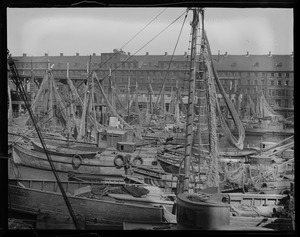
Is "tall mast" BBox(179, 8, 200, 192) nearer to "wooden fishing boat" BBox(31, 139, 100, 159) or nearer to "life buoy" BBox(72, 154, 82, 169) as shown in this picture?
"wooden fishing boat" BBox(31, 139, 100, 159)

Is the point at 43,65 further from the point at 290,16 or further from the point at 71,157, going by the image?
the point at 290,16

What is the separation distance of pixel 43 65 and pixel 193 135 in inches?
37.4

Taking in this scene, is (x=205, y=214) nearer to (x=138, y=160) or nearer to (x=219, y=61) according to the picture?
(x=138, y=160)

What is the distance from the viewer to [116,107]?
102 inches

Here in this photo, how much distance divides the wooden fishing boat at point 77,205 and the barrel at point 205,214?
0.16 meters

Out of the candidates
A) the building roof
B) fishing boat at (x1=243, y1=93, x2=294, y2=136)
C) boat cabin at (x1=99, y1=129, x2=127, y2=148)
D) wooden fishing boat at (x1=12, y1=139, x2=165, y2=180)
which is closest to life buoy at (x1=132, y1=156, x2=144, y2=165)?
wooden fishing boat at (x1=12, y1=139, x2=165, y2=180)

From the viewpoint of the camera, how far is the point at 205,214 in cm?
252

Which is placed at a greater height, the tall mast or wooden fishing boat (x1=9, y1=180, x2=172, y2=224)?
the tall mast

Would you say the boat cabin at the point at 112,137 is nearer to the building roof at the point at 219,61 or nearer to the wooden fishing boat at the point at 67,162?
the wooden fishing boat at the point at 67,162

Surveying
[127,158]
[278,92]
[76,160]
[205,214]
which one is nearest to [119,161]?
[127,158]

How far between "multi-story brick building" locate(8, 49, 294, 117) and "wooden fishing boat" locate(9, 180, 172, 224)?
63cm

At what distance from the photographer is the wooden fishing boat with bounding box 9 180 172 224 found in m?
2.58

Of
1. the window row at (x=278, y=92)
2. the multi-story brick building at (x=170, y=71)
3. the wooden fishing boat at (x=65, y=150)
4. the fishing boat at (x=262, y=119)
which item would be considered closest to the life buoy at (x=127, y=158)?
the wooden fishing boat at (x=65, y=150)

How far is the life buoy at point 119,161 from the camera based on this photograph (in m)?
2.61
